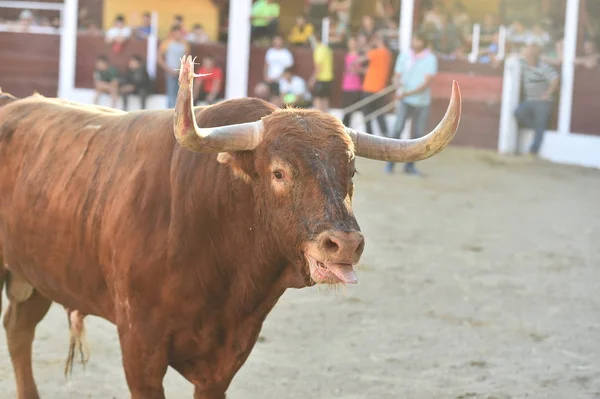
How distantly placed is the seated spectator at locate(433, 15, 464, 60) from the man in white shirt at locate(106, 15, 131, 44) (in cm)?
449

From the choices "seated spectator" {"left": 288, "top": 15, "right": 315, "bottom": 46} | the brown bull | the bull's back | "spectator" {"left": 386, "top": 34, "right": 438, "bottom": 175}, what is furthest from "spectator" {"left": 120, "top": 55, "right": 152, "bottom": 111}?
the brown bull

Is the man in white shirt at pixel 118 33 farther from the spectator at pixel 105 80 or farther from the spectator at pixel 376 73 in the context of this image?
the spectator at pixel 376 73

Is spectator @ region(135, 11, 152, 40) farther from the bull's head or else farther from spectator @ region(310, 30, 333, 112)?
the bull's head

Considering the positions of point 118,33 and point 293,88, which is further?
point 118,33

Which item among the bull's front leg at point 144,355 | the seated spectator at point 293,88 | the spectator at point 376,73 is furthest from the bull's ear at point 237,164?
the seated spectator at point 293,88

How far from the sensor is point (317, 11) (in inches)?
615

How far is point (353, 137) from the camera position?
2.99 meters

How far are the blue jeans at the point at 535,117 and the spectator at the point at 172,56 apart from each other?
4515mm

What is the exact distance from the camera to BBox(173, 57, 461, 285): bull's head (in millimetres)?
2572

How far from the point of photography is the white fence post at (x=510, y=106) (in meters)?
13.4

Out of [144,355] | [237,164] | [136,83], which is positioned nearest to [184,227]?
[237,164]

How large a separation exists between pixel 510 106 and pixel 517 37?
1.05 metres

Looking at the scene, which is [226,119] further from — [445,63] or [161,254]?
[445,63]

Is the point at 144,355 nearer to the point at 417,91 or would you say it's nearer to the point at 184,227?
the point at 184,227
